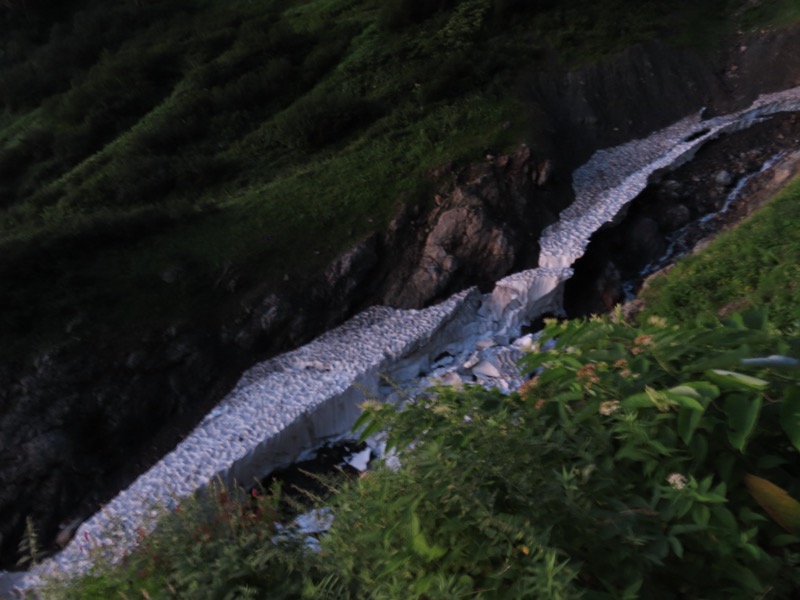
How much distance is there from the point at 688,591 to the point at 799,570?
0.32 metres

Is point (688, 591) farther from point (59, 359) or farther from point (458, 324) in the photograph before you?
point (59, 359)

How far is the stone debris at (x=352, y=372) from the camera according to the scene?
8180 mm

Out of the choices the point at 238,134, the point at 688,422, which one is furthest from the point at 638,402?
the point at 238,134

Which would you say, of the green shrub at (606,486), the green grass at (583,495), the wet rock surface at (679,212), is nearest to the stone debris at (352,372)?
the wet rock surface at (679,212)

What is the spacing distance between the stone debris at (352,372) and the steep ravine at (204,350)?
40 cm

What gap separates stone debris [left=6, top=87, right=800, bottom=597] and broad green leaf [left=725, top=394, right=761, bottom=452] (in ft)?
17.8

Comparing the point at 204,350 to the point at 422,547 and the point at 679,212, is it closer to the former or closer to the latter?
the point at 679,212

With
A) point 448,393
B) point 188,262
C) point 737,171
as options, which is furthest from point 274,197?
point 448,393

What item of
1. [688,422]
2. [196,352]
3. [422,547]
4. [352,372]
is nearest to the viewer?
[422,547]

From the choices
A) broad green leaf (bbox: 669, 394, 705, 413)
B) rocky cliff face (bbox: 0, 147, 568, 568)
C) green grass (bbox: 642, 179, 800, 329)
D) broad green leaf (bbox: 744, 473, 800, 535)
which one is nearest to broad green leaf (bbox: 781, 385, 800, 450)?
broad green leaf (bbox: 744, 473, 800, 535)

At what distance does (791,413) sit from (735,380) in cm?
19

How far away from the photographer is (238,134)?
49.1ft

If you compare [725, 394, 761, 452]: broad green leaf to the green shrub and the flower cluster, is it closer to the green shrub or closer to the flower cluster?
the green shrub

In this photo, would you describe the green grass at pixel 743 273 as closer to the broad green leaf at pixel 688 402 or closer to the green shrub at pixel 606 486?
the green shrub at pixel 606 486
